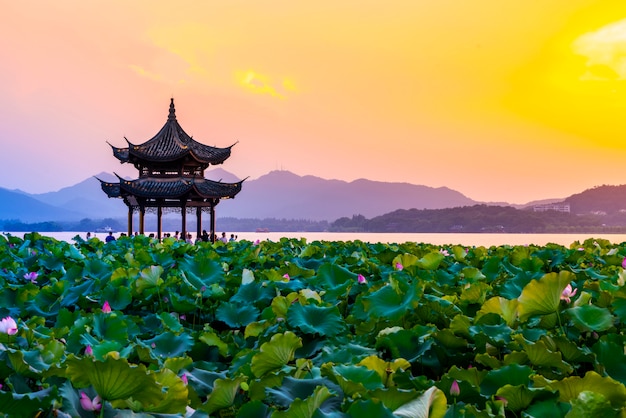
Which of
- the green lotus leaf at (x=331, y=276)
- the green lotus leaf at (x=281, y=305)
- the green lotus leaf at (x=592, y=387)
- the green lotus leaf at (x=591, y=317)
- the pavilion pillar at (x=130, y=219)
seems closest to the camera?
the green lotus leaf at (x=592, y=387)

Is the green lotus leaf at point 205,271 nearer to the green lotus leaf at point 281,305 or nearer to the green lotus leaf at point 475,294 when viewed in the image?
the green lotus leaf at point 281,305

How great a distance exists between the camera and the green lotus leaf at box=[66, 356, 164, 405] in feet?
3.82

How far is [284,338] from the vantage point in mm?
1605

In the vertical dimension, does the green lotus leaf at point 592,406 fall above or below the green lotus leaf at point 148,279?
below

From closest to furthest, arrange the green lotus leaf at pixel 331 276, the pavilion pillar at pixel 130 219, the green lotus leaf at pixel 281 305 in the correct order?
the green lotus leaf at pixel 281 305
the green lotus leaf at pixel 331 276
the pavilion pillar at pixel 130 219

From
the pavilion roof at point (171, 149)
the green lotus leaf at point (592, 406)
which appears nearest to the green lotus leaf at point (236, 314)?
the green lotus leaf at point (592, 406)

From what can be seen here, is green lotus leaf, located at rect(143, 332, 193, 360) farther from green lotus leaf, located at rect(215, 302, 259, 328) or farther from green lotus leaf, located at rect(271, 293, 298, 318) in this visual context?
green lotus leaf, located at rect(215, 302, 259, 328)

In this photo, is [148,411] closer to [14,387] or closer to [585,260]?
[14,387]

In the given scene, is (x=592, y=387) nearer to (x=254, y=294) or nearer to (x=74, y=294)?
A: (x=254, y=294)

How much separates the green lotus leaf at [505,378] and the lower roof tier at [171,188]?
25863 millimetres

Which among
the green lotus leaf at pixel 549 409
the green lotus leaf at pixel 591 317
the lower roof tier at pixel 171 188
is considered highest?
the lower roof tier at pixel 171 188

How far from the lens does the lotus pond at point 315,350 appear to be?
122 centimetres

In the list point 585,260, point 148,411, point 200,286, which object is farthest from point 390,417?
point 585,260

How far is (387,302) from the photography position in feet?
7.19
